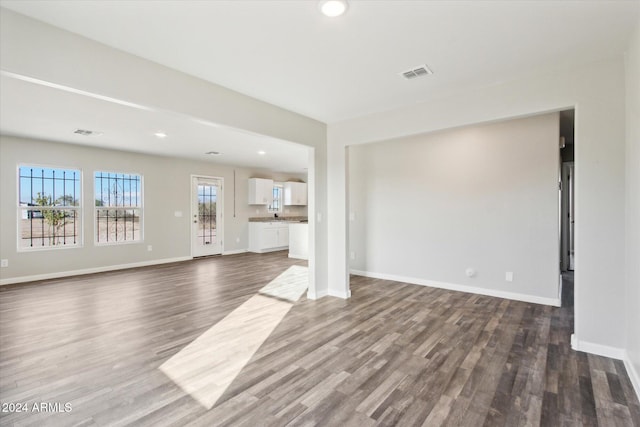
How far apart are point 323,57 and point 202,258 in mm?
6895

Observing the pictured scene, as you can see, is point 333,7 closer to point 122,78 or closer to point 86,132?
point 122,78

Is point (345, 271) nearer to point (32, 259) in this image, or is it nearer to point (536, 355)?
point (536, 355)

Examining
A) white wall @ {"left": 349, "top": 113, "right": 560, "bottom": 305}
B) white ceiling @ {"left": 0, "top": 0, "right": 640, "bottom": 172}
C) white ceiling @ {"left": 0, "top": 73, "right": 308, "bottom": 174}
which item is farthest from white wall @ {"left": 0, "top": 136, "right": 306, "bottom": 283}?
white wall @ {"left": 349, "top": 113, "right": 560, "bottom": 305}

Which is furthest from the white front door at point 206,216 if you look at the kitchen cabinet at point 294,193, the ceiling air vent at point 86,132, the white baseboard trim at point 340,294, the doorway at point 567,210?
the doorway at point 567,210

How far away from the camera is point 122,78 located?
245 cm

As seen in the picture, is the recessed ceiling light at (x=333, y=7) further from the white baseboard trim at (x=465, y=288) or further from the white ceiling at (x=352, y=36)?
the white baseboard trim at (x=465, y=288)

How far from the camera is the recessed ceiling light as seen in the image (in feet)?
6.25

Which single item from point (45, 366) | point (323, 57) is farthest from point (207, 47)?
point (45, 366)

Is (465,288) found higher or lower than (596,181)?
lower

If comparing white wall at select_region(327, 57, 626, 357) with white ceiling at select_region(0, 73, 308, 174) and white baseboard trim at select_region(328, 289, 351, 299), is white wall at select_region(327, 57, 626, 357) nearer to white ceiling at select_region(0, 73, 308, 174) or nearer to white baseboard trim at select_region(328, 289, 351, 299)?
white baseboard trim at select_region(328, 289, 351, 299)

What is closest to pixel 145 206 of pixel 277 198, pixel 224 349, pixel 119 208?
pixel 119 208

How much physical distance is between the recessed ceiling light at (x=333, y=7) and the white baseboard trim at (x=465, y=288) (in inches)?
163

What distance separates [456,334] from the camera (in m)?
3.12

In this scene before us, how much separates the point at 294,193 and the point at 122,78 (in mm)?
8267
